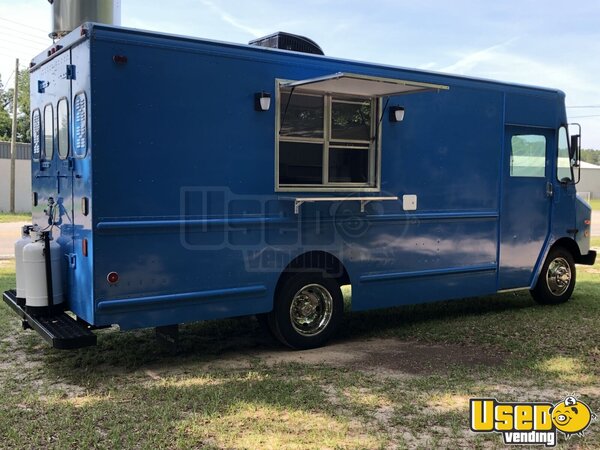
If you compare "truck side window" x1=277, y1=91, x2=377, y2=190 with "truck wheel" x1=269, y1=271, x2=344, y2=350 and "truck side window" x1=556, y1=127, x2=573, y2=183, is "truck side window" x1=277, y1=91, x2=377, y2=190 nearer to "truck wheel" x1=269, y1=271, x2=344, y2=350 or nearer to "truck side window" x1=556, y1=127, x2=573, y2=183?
"truck wheel" x1=269, y1=271, x2=344, y2=350

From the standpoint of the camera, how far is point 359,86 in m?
5.85

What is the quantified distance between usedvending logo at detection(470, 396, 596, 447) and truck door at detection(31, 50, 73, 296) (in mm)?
3744

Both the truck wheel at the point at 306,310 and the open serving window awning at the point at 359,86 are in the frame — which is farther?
the truck wheel at the point at 306,310

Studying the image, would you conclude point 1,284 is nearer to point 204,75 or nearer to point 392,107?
point 204,75

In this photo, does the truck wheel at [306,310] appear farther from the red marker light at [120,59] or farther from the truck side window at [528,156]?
the truck side window at [528,156]

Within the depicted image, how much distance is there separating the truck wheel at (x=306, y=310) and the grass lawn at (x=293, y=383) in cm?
18

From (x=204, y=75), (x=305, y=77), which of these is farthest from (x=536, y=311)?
(x=204, y=75)

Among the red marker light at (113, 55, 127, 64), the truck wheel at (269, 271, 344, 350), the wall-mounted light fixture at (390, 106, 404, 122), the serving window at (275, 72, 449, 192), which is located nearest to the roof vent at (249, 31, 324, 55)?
the serving window at (275, 72, 449, 192)

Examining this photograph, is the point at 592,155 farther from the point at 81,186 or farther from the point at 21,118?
the point at 81,186

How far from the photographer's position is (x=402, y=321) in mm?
7387

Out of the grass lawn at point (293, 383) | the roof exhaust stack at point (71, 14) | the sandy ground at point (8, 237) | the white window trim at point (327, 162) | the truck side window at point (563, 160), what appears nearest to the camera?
the grass lawn at point (293, 383)

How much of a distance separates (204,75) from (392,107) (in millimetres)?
2154

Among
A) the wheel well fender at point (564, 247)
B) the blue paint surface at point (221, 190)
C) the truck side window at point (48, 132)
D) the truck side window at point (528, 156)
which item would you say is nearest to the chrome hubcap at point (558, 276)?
the wheel well fender at point (564, 247)

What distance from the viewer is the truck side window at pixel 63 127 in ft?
17.9
